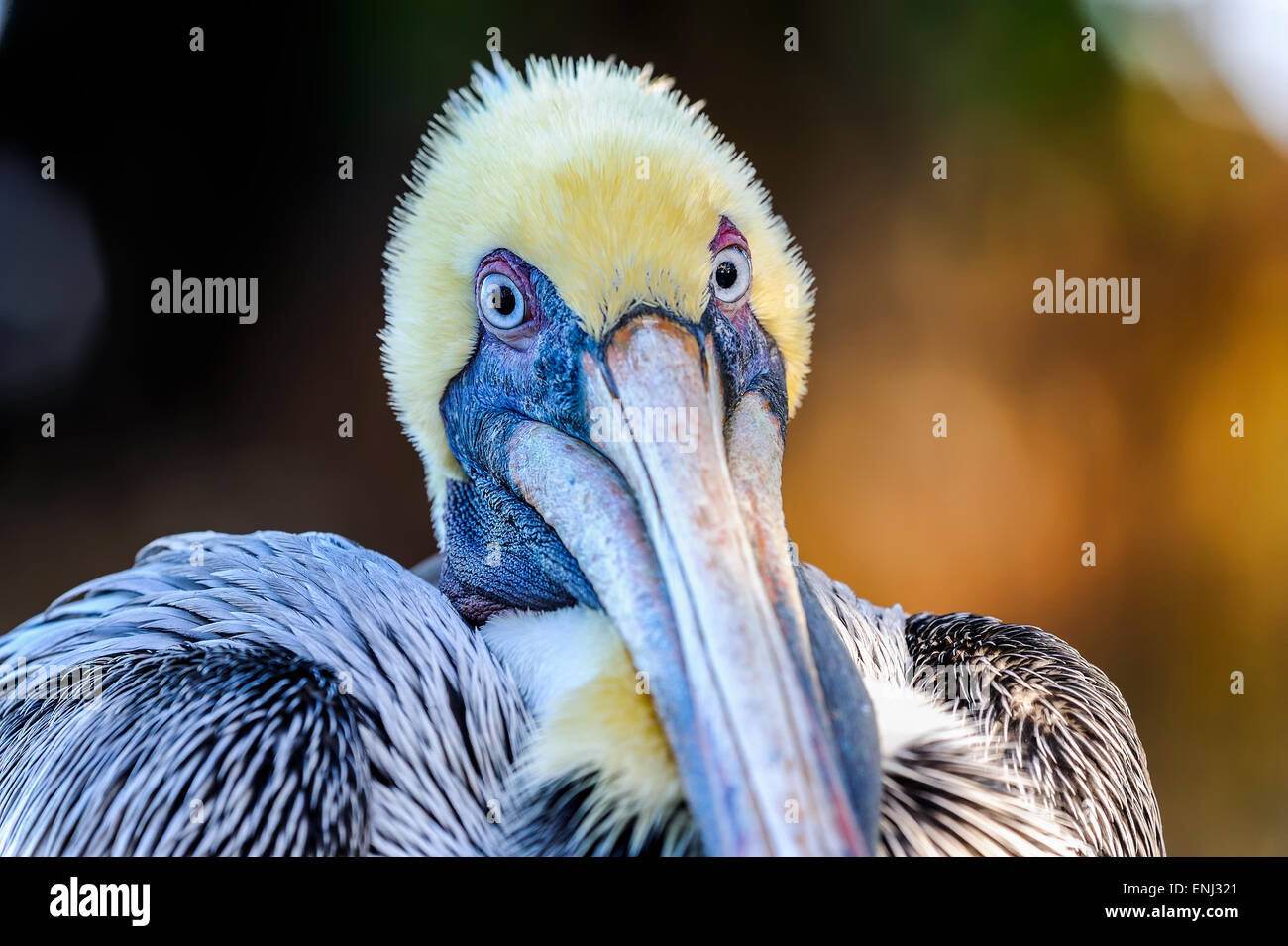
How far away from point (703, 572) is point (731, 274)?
47 centimetres

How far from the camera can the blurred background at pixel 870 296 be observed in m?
1.74

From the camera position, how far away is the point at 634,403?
3.58 feet

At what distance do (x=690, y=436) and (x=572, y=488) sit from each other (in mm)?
173

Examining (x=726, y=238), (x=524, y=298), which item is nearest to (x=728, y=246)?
(x=726, y=238)

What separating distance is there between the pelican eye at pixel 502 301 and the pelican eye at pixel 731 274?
27cm

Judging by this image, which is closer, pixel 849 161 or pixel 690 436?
pixel 690 436

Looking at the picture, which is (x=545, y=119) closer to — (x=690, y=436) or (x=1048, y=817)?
(x=690, y=436)

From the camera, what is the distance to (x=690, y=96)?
1828 mm

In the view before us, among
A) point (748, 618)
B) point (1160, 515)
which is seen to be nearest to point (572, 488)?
point (748, 618)

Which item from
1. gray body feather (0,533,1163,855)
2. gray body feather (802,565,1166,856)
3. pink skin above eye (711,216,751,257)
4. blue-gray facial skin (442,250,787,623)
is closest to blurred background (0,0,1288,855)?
gray body feather (802,565,1166,856)

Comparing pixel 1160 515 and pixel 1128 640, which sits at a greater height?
pixel 1160 515

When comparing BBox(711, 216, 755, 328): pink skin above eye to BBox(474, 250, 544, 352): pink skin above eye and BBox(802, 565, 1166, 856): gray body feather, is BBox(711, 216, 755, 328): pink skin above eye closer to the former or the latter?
BBox(474, 250, 544, 352): pink skin above eye

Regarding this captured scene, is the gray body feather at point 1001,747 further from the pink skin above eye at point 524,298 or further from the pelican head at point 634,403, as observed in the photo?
the pink skin above eye at point 524,298

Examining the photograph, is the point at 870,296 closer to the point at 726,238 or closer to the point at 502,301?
the point at 726,238
